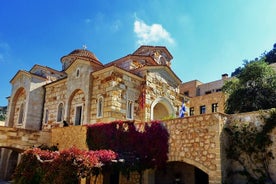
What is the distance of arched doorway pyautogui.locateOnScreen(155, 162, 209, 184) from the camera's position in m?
13.1

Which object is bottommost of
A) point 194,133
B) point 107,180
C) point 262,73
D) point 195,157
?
point 107,180

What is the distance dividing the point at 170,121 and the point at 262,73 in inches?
323

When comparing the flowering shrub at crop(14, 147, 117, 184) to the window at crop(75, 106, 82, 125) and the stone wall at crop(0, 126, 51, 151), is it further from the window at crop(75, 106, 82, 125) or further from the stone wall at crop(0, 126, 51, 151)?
the window at crop(75, 106, 82, 125)

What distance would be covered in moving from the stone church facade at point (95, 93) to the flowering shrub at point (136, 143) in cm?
218

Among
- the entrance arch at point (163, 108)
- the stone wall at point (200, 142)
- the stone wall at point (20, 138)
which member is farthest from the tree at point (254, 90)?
the stone wall at point (20, 138)

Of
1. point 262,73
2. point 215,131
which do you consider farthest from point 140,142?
point 262,73

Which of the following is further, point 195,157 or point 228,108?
point 228,108

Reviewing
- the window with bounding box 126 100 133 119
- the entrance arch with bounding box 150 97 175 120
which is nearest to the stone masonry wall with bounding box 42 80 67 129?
the window with bounding box 126 100 133 119

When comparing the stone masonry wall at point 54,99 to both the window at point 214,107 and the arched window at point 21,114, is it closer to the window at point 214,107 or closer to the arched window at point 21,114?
the arched window at point 21,114

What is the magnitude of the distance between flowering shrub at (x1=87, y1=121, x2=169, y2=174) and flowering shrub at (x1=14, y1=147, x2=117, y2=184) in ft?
3.49

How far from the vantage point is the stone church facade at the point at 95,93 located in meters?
15.5

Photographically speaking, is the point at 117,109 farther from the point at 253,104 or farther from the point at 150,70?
the point at 253,104

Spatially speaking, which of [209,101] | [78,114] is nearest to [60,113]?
[78,114]

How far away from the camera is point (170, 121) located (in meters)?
11.4
